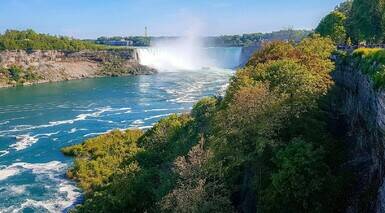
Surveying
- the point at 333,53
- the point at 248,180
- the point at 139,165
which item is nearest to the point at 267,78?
the point at 248,180

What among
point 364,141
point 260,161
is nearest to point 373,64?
point 364,141

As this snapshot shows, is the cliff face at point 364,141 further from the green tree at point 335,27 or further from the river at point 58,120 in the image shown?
the green tree at point 335,27

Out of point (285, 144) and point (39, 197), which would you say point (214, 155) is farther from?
point (39, 197)

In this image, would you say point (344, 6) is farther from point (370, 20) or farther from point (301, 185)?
point (301, 185)

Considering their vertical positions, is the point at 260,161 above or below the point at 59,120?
above

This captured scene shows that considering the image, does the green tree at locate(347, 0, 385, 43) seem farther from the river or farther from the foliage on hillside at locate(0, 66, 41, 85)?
the foliage on hillside at locate(0, 66, 41, 85)
